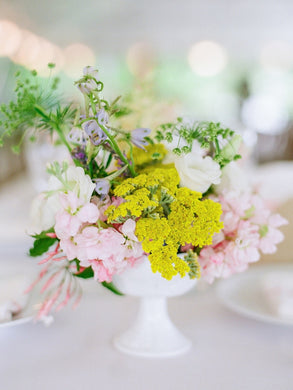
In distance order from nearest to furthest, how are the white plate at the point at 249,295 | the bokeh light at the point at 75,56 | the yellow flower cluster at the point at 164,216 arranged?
the yellow flower cluster at the point at 164,216 < the white plate at the point at 249,295 < the bokeh light at the point at 75,56

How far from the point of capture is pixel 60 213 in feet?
2.46

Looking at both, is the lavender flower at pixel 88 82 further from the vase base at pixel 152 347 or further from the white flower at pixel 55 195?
the vase base at pixel 152 347

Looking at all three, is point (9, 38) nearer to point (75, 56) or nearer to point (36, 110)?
point (75, 56)

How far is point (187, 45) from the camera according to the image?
934 centimetres

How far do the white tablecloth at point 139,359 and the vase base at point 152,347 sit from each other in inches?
0.5

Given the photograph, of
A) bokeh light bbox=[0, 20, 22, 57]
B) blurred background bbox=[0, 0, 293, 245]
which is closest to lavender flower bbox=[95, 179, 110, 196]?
blurred background bbox=[0, 0, 293, 245]

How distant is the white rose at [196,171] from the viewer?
771 millimetres

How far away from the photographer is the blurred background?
21.7ft

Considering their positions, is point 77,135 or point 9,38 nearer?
point 77,135

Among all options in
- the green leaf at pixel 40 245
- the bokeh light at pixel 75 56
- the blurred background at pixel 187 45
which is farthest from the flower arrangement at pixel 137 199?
the bokeh light at pixel 75 56

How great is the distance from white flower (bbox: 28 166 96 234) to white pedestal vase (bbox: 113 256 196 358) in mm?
156

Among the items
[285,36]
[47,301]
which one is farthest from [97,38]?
[47,301]

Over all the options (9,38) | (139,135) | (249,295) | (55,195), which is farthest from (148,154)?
(9,38)

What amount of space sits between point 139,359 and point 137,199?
319mm
